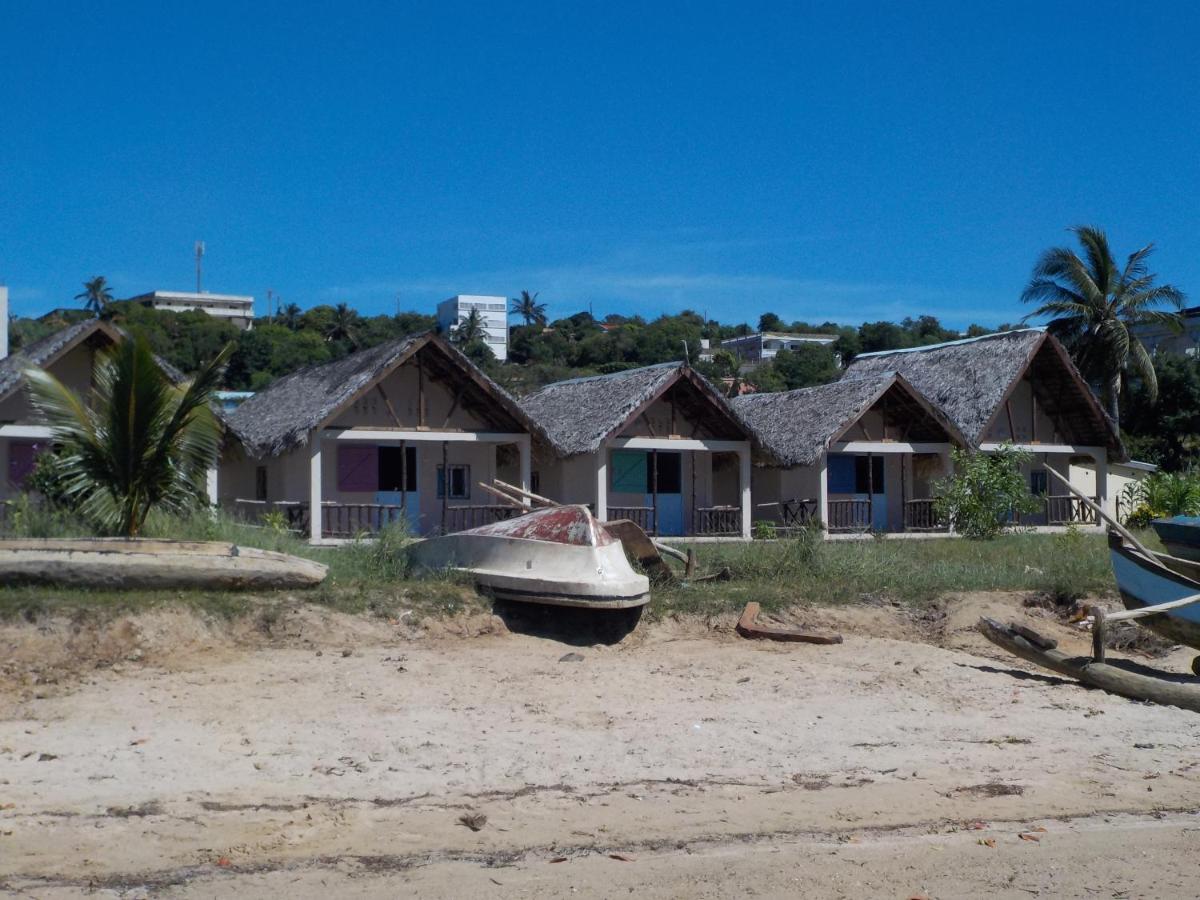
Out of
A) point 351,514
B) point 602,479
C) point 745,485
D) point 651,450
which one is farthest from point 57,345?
point 745,485

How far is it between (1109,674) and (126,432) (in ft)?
30.7

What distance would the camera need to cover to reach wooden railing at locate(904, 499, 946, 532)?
86.8ft

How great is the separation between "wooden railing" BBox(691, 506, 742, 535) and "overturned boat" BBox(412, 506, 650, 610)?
1196 cm

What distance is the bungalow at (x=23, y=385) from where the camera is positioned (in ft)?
59.0

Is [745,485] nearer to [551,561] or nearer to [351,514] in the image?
[351,514]

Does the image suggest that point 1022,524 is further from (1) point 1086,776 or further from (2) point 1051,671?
(1) point 1086,776

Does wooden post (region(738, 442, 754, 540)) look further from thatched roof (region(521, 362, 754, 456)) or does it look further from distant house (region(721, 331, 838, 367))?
distant house (region(721, 331, 838, 367))

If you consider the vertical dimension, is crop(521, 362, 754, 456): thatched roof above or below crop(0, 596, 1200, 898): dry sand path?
above

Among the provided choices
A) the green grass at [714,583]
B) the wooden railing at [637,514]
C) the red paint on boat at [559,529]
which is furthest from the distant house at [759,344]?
the red paint on boat at [559,529]

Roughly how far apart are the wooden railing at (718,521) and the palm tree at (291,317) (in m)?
60.4

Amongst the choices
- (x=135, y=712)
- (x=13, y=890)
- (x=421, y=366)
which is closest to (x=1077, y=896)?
(x=13, y=890)

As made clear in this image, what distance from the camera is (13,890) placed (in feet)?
18.8

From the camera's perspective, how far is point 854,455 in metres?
27.4

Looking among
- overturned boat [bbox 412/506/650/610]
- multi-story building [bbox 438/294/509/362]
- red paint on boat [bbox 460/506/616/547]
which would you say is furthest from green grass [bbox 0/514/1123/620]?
multi-story building [bbox 438/294/509/362]
